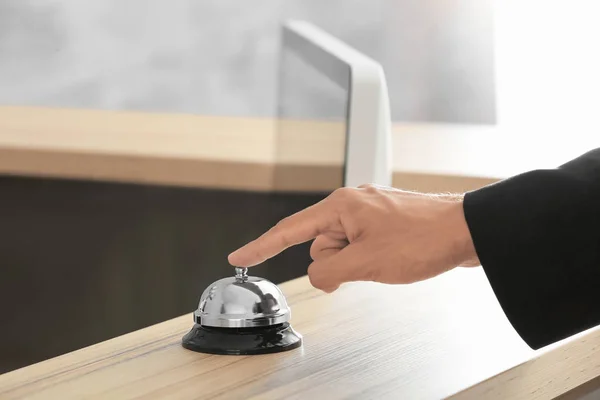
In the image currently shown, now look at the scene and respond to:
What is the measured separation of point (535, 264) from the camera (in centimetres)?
63

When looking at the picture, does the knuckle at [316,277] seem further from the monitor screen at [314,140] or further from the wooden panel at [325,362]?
the monitor screen at [314,140]

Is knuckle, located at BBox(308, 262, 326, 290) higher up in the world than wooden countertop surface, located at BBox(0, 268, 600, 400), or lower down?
higher up

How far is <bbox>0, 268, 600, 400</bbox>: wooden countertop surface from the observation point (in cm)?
60

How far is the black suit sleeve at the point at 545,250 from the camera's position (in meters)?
A: 0.63

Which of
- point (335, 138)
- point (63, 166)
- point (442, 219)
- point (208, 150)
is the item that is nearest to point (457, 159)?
point (335, 138)

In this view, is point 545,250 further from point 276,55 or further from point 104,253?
point 276,55

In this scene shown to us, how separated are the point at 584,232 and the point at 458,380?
126 mm

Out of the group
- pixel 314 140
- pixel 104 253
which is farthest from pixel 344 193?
pixel 104 253

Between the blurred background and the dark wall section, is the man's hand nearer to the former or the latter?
A: the dark wall section

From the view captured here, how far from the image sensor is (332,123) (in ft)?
5.61

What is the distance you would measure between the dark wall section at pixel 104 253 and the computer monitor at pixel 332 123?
133 millimetres

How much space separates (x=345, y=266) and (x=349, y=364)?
7 cm

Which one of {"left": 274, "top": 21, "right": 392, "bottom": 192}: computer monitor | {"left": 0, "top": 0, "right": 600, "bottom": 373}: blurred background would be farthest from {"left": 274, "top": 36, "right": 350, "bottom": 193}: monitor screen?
{"left": 0, "top": 0, "right": 600, "bottom": 373}: blurred background

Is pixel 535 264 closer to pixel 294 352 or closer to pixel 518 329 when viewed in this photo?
pixel 518 329
